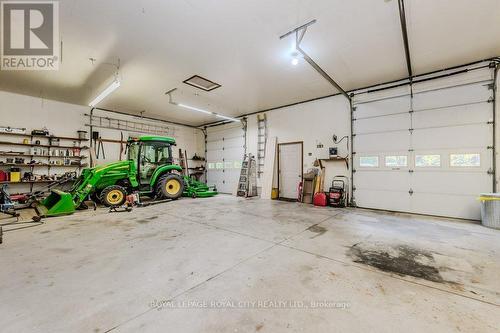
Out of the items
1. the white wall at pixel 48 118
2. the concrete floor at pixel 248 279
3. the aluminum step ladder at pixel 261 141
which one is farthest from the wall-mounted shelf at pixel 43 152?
the aluminum step ladder at pixel 261 141

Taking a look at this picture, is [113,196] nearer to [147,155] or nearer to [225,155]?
[147,155]

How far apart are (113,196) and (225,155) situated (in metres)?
5.18

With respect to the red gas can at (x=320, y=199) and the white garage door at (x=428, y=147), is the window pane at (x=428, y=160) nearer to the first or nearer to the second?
the white garage door at (x=428, y=147)

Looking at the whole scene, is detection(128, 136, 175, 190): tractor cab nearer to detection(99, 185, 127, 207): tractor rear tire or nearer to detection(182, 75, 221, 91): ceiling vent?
detection(99, 185, 127, 207): tractor rear tire

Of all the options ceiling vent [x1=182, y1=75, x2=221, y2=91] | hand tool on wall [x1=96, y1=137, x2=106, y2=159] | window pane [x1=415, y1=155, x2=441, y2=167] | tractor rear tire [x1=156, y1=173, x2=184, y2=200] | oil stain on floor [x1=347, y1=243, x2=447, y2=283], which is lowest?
oil stain on floor [x1=347, y1=243, x2=447, y2=283]

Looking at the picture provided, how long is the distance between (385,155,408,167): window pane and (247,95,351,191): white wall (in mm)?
1086

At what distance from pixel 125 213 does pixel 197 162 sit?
6099 mm

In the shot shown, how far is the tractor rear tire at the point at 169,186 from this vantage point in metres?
6.77

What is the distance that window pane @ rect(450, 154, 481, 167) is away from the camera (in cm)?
455

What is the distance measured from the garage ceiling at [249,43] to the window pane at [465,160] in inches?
82.8

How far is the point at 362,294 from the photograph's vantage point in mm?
1847

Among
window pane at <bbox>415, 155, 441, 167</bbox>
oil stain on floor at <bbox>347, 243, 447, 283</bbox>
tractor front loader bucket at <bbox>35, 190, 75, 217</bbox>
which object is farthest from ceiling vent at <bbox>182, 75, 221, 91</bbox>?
window pane at <bbox>415, 155, 441, 167</bbox>

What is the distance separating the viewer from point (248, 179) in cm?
846

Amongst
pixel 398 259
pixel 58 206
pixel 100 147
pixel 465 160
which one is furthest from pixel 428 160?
pixel 100 147
